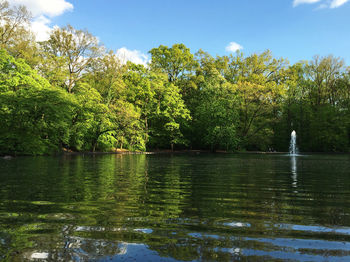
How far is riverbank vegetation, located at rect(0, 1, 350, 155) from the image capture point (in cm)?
3362

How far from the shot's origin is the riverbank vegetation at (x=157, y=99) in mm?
33625

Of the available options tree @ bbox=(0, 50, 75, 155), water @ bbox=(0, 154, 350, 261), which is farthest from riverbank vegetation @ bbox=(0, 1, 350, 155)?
water @ bbox=(0, 154, 350, 261)

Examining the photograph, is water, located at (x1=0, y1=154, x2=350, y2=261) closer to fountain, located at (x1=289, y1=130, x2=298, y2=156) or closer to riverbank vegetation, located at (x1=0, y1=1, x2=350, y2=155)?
riverbank vegetation, located at (x1=0, y1=1, x2=350, y2=155)

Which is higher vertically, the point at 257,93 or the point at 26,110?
the point at 257,93

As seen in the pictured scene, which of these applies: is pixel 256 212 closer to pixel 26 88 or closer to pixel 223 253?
pixel 223 253

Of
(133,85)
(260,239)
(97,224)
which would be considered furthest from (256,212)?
(133,85)

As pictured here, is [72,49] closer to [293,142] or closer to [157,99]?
[157,99]

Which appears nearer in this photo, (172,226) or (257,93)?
(172,226)

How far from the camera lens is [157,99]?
56.7 metres

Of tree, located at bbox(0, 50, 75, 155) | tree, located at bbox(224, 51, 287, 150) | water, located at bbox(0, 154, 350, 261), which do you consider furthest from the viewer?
tree, located at bbox(224, 51, 287, 150)

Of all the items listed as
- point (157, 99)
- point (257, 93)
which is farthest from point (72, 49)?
point (257, 93)

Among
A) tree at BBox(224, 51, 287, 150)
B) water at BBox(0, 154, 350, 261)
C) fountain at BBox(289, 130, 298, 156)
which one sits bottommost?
water at BBox(0, 154, 350, 261)

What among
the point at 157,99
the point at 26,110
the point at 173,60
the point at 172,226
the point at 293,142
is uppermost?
the point at 173,60

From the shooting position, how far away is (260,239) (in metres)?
4.11
